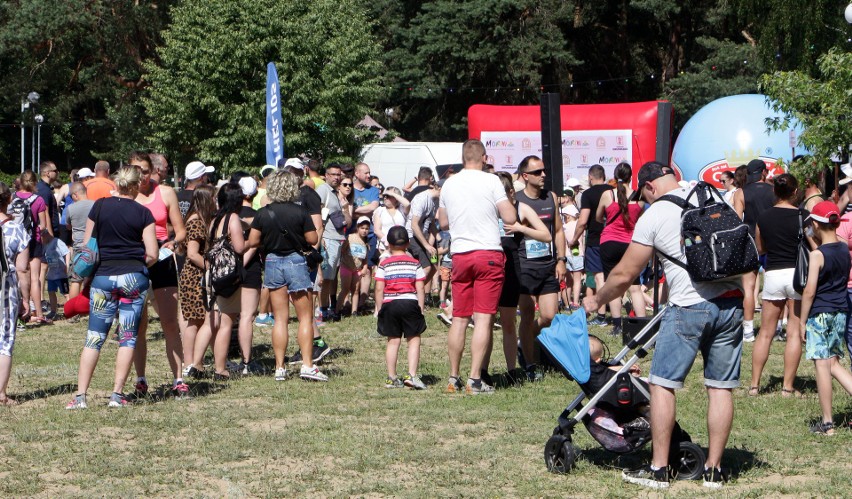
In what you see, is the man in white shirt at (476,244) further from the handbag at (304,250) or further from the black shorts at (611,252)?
the black shorts at (611,252)

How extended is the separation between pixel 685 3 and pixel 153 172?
1264 inches

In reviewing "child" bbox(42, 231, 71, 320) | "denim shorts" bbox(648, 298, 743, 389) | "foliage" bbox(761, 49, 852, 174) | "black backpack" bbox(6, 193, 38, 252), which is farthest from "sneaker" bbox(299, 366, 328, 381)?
"foliage" bbox(761, 49, 852, 174)

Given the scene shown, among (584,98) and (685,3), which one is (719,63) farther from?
(584,98)

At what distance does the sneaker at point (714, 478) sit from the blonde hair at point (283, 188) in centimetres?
434

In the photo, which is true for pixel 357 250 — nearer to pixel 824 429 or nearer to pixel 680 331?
pixel 824 429

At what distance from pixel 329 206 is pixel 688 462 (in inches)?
294

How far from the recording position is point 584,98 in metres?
44.4

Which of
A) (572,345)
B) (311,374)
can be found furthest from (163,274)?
(572,345)

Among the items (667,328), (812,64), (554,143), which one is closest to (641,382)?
(667,328)

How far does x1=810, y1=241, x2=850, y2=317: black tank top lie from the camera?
23.7 ft

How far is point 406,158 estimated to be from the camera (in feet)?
94.0

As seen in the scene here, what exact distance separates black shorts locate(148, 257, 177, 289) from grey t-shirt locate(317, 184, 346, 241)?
4313 millimetres

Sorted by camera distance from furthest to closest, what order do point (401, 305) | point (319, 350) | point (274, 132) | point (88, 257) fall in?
point (274, 132) < point (319, 350) < point (401, 305) < point (88, 257)

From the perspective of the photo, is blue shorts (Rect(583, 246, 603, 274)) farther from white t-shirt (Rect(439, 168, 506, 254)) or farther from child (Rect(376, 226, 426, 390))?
white t-shirt (Rect(439, 168, 506, 254))
